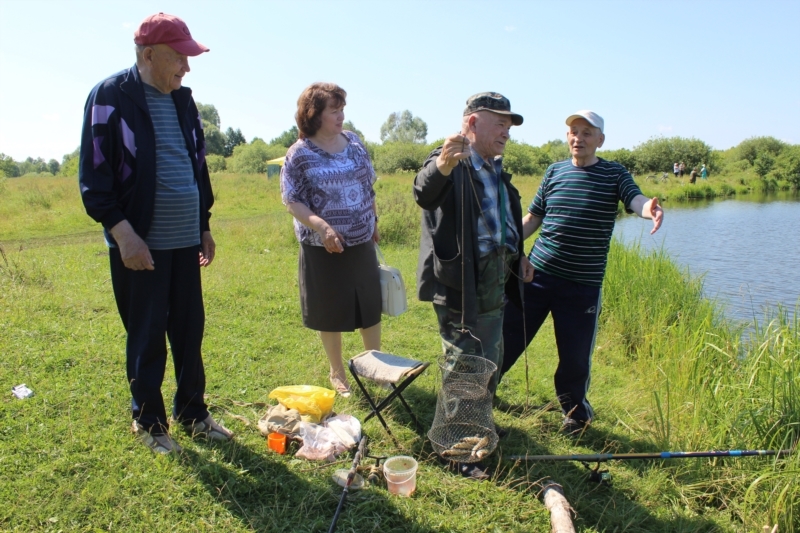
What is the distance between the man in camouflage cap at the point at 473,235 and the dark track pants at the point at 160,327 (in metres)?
1.19

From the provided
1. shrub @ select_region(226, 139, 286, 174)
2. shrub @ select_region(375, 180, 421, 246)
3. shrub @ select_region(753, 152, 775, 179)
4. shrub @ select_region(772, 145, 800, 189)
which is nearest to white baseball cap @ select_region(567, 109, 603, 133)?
shrub @ select_region(375, 180, 421, 246)

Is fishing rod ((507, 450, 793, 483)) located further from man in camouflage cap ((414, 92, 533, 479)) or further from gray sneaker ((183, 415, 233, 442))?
gray sneaker ((183, 415, 233, 442))

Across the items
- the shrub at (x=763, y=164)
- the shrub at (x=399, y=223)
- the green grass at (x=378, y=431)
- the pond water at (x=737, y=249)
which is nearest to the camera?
the green grass at (x=378, y=431)

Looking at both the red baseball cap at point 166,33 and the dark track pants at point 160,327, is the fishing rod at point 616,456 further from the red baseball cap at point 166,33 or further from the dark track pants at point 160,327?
the red baseball cap at point 166,33

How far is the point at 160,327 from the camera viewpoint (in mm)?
2670

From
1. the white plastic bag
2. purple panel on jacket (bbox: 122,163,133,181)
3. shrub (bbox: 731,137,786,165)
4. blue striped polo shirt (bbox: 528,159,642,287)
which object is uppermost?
shrub (bbox: 731,137,786,165)

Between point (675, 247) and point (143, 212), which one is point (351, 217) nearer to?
point (143, 212)

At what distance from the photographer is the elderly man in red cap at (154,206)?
2.43m

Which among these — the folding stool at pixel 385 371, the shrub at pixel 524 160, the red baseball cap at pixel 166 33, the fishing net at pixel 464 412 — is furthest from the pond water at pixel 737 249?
the shrub at pixel 524 160

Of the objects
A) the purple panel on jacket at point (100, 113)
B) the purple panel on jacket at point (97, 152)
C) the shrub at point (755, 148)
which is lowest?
the purple panel on jacket at point (97, 152)

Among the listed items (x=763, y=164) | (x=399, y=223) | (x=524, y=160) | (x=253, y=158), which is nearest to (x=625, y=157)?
(x=763, y=164)

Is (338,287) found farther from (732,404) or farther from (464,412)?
(732,404)

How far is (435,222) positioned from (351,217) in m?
0.67

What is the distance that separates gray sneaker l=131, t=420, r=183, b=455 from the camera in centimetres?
270
